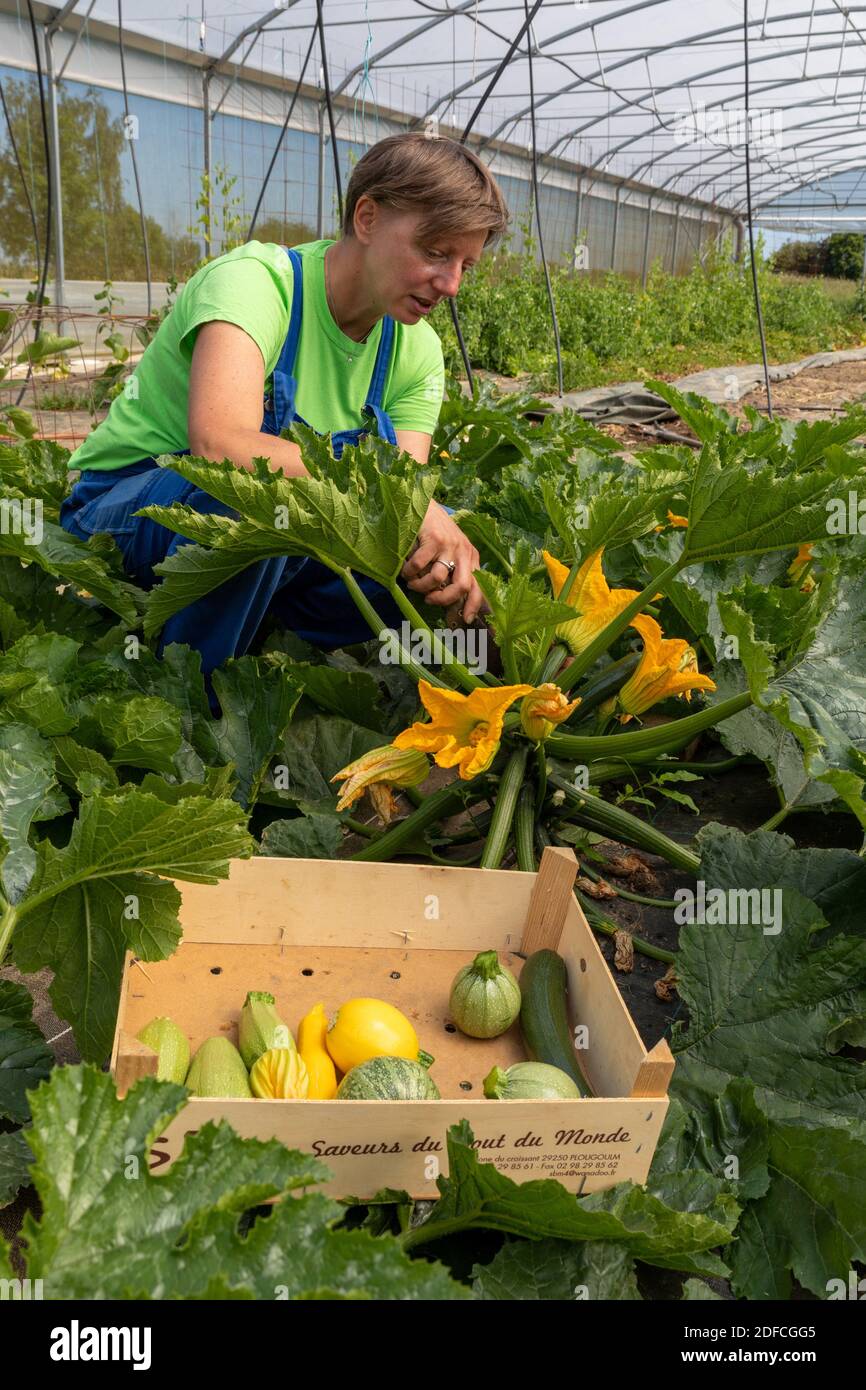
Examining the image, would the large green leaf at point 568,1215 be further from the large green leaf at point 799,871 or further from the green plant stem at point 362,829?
the green plant stem at point 362,829

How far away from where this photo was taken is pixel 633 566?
2.68m

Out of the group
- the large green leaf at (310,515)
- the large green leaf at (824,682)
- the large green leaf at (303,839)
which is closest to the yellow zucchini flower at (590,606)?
the large green leaf at (824,682)

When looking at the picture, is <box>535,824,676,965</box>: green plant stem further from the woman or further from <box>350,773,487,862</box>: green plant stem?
the woman

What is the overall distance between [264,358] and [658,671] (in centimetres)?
105

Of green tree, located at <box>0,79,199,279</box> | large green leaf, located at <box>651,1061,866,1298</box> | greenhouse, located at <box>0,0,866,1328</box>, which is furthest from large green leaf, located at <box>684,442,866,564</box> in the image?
green tree, located at <box>0,79,199,279</box>

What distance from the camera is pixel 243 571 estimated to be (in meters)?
2.31

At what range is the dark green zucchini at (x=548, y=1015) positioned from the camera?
5.32ft

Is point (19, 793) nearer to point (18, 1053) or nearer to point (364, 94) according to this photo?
point (18, 1053)

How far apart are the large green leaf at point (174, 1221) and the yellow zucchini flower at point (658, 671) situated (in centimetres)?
127

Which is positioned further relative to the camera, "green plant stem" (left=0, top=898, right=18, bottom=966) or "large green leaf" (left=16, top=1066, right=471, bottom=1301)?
"green plant stem" (left=0, top=898, right=18, bottom=966)

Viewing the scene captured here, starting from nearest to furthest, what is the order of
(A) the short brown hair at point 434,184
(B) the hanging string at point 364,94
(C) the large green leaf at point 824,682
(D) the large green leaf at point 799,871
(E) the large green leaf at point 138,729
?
(C) the large green leaf at point 824,682 → (D) the large green leaf at point 799,871 → (E) the large green leaf at point 138,729 → (A) the short brown hair at point 434,184 → (B) the hanging string at point 364,94

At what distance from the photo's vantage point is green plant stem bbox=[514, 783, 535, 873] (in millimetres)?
2051

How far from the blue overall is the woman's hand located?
9.9 inches
